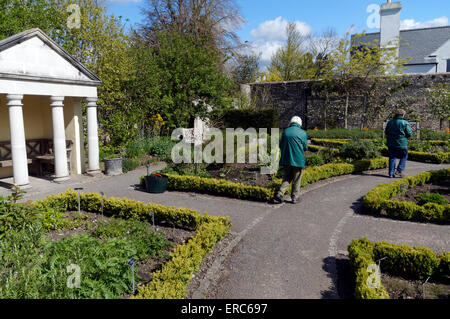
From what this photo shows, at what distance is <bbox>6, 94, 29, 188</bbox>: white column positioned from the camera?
909cm

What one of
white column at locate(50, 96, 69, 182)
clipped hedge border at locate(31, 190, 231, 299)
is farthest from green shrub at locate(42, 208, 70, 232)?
white column at locate(50, 96, 69, 182)

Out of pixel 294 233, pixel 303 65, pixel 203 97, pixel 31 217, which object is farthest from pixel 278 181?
pixel 303 65

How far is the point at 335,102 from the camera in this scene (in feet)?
76.5

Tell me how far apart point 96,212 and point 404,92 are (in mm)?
20759

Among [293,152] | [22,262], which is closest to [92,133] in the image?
[293,152]

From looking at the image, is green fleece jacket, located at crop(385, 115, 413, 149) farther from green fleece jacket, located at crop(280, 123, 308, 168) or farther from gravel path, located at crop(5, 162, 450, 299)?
green fleece jacket, located at crop(280, 123, 308, 168)

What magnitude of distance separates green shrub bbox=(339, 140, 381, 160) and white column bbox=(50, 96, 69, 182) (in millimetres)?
9738

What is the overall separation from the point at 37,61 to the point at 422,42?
3423 centimetres

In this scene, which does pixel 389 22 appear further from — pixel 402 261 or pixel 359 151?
pixel 402 261

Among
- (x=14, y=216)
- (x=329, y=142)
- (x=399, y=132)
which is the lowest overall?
(x=14, y=216)

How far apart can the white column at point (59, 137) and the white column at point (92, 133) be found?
3.55 ft

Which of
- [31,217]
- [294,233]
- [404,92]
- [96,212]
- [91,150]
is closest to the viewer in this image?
[31,217]
